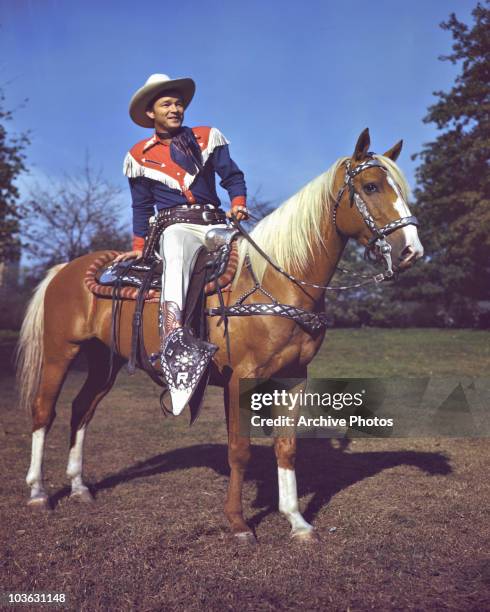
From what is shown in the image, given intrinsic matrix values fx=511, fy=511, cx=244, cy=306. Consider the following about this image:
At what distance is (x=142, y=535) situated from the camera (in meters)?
3.86

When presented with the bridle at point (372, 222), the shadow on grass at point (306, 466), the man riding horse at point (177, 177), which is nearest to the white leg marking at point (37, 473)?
the shadow on grass at point (306, 466)

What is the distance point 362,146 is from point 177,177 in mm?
1517

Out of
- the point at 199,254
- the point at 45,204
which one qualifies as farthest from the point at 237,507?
the point at 45,204

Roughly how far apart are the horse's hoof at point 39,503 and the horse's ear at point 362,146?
392 centimetres

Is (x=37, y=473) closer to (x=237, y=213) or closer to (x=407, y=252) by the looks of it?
(x=237, y=213)

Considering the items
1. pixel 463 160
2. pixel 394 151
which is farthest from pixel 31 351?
pixel 463 160

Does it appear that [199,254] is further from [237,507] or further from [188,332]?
[237,507]

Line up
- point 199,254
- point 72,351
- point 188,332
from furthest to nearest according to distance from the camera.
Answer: point 72,351 < point 199,254 < point 188,332

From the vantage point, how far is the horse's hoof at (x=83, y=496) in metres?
4.78

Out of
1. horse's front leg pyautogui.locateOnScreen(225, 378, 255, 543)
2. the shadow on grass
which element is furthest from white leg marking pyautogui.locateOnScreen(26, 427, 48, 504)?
horse's front leg pyautogui.locateOnScreen(225, 378, 255, 543)

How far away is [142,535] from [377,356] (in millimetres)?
13754

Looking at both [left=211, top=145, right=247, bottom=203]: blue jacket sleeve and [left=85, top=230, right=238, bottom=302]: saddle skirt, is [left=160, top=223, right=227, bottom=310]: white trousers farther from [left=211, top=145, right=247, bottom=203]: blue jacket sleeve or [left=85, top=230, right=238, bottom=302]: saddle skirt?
[left=211, top=145, right=247, bottom=203]: blue jacket sleeve

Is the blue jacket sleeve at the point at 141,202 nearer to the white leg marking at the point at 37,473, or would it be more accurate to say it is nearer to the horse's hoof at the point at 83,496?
the white leg marking at the point at 37,473

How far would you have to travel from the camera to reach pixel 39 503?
4.52 m
